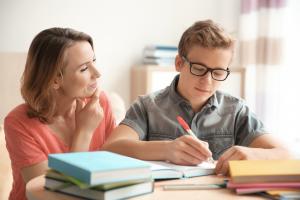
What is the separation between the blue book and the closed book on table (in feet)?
0.07

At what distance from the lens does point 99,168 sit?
0.92 metres

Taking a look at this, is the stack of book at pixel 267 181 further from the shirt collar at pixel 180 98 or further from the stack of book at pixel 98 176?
the shirt collar at pixel 180 98

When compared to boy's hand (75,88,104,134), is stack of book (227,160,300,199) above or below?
above

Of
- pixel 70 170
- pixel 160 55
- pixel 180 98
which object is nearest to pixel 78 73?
pixel 180 98

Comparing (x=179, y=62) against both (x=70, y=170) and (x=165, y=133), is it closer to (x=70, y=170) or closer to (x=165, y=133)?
(x=165, y=133)

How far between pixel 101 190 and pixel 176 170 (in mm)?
301

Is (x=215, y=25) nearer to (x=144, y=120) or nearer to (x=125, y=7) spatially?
(x=144, y=120)

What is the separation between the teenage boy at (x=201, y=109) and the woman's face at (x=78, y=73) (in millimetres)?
190

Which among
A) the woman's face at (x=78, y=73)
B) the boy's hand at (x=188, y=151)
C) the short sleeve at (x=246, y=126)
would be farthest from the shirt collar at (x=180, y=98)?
the boy's hand at (x=188, y=151)

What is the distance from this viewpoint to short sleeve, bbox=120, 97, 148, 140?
64.9 inches

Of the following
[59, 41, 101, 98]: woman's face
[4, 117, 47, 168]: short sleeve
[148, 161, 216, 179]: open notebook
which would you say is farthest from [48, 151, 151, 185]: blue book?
[59, 41, 101, 98]: woman's face

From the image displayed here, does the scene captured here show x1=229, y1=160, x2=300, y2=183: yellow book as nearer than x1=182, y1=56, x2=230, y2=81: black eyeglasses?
Yes

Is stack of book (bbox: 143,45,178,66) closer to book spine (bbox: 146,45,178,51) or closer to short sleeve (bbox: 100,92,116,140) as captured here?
book spine (bbox: 146,45,178,51)

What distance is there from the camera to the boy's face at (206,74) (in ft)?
5.07
